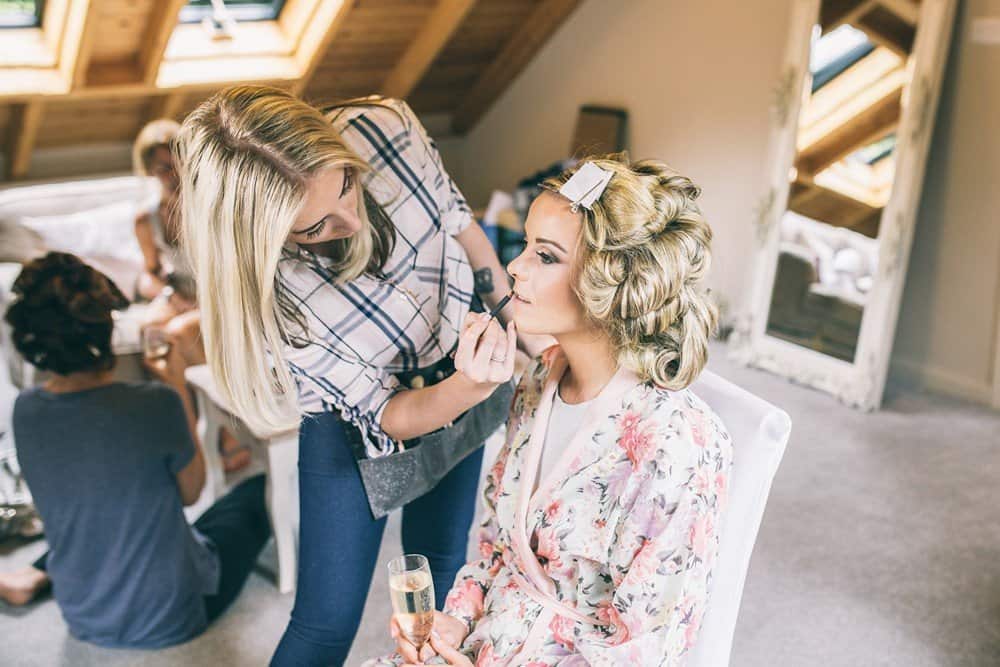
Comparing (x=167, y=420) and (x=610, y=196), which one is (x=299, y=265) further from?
(x=167, y=420)

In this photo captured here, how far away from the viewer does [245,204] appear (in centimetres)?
126

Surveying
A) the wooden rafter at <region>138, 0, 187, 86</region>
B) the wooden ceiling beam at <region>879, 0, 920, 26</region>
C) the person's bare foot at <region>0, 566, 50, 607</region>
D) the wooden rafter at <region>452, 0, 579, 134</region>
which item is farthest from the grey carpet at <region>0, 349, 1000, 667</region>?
the wooden rafter at <region>452, 0, 579, 134</region>

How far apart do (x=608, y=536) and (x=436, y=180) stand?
2.29 ft

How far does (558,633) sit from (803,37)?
2947 millimetres

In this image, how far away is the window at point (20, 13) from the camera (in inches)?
142

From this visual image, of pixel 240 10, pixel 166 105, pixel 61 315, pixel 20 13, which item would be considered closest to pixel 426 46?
pixel 240 10

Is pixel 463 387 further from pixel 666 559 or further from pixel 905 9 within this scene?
pixel 905 9

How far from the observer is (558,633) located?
4.25 feet

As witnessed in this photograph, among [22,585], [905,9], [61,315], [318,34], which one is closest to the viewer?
[61,315]

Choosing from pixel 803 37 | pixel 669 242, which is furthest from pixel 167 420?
pixel 803 37

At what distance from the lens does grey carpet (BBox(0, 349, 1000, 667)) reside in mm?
2207

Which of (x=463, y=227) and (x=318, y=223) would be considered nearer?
(x=318, y=223)

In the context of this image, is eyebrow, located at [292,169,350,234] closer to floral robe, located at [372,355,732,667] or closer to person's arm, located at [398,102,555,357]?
person's arm, located at [398,102,555,357]

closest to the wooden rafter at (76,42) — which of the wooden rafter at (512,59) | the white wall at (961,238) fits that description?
the wooden rafter at (512,59)
